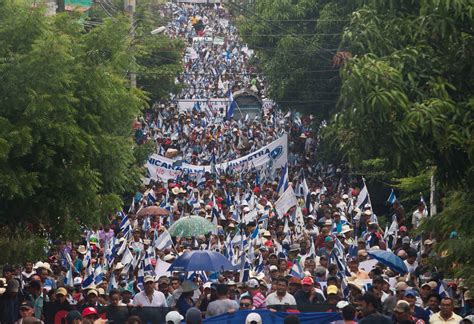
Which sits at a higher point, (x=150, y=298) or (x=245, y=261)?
(x=245, y=261)

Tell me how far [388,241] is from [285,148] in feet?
45.6

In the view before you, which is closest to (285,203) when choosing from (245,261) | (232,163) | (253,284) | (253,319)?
(245,261)

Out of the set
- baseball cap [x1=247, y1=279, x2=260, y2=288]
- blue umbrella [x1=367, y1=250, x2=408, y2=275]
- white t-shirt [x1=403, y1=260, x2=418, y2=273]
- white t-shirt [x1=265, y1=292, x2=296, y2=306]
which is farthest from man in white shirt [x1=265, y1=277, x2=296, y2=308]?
white t-shirt [x1=403, y1=260, x2=418, y2=273]

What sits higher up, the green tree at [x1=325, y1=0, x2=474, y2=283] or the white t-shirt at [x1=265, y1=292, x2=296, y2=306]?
the green tree at [x1=325, y1=0, x2=474, y2=283]

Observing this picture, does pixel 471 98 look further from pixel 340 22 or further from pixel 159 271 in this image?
pixel 340 22

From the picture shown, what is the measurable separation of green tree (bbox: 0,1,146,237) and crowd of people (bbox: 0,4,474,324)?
1.06m

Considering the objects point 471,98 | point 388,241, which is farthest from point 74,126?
point 388,241

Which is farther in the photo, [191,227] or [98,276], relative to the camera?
[191,227]

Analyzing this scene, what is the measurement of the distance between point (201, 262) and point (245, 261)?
318cm

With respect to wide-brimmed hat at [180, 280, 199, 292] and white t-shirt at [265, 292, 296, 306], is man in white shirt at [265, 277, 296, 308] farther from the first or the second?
wide-brimmed hat at [180, 280, 199, 292]

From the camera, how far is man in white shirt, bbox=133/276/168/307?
19328 mm

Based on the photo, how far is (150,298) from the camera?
63.6 ft

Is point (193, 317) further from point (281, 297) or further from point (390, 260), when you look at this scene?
point (390, 260)

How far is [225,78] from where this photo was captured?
6638 cm
